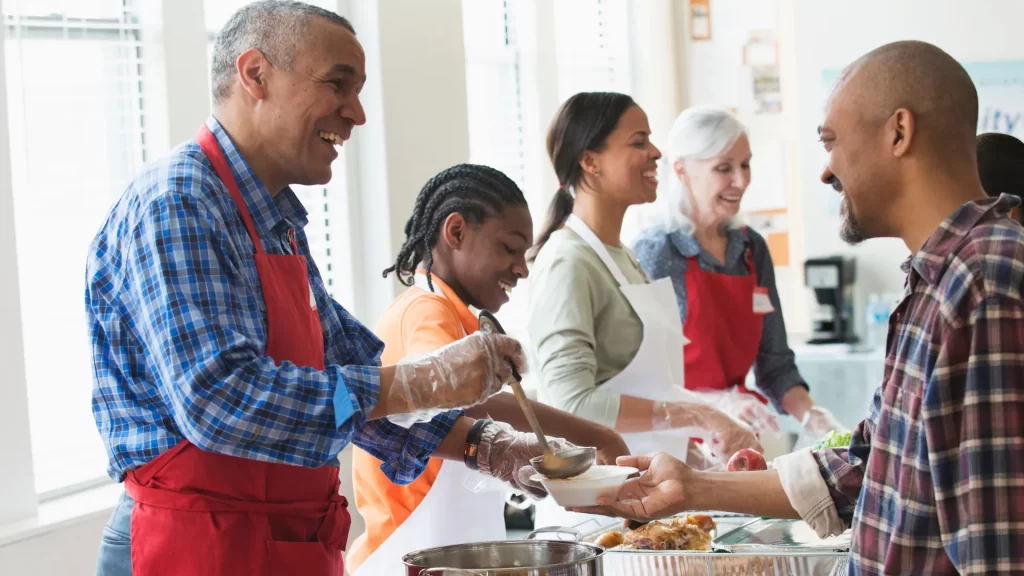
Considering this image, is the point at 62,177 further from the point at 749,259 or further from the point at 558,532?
the point at 749,259

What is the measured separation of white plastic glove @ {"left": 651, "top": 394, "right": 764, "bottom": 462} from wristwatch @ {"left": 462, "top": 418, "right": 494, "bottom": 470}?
0.73m

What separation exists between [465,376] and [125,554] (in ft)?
1.78

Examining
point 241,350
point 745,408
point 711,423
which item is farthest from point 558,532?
point 745,408

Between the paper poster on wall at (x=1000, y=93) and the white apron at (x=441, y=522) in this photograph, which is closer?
the white apron at (x=441, y=522)

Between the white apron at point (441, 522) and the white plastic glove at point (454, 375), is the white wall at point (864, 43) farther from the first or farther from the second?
the white plastic glove at point (454, 375)

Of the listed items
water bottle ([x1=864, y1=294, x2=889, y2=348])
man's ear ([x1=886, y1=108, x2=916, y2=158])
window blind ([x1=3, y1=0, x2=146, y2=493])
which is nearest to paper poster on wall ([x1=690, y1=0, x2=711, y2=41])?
water bottle ([x1=864, y1=294, x2=889, y2=348])

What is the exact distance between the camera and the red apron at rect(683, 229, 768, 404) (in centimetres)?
313

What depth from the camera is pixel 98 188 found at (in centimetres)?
277

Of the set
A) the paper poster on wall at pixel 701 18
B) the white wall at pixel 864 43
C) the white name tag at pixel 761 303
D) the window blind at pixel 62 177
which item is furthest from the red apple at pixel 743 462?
the paper poster on wall at pixel 701 18

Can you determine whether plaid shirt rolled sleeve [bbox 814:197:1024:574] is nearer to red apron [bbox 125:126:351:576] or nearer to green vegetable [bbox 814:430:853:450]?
red apron [bbox 125:126:351:576]

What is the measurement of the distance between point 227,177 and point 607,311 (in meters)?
1.29

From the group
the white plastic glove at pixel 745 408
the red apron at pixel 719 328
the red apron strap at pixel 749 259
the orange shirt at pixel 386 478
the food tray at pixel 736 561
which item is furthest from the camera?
the red apron strap at pixel 749 259

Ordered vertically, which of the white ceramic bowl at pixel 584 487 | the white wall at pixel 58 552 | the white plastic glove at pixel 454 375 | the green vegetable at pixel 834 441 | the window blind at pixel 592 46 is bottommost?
the white wall at pixel 58 552

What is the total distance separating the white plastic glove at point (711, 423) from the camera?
259 centimetres
